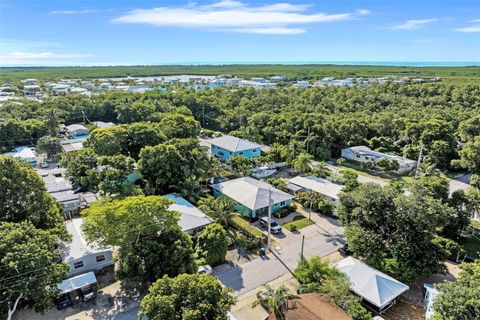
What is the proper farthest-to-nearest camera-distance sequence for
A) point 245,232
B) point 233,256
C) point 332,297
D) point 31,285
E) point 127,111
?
1. point 127,111
2. point 245,232
3. point 233,256
4. point 332,297
5. point 31,285

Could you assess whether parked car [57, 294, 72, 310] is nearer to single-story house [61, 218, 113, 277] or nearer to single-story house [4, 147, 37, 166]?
single-story house [61, 218, 113, 277]

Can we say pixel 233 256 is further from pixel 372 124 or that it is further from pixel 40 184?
pixel 372 124

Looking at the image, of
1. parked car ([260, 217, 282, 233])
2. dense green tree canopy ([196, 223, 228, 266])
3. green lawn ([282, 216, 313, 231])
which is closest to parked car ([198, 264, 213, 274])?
dense green tree canopy ([196, 223, 228, 266])

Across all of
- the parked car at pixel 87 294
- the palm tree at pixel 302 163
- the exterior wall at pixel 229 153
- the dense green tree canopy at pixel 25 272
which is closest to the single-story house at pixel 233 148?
the exterior wall at pixel 229 153

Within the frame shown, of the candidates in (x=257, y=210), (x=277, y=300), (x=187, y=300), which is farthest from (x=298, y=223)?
(x=187, y=300)

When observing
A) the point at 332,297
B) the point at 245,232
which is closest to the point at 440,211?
the point at 332,297
